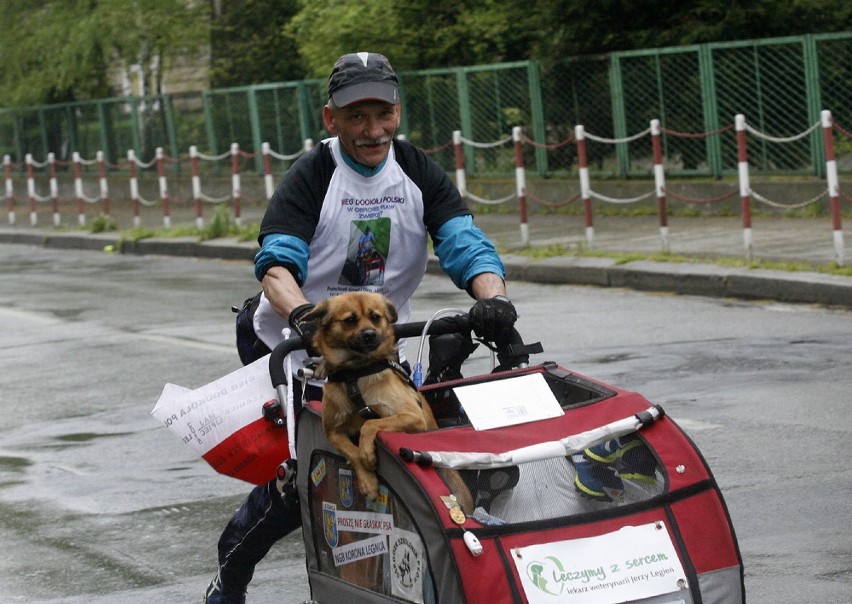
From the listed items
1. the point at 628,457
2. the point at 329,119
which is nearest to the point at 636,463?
the point at 628,457

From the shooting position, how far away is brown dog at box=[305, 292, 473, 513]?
12.5ft

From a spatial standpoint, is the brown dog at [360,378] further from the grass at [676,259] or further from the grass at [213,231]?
the grass at [213,231]

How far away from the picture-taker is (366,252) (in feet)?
15.1

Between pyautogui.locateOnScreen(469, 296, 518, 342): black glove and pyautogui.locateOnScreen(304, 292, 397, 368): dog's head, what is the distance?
0.27m

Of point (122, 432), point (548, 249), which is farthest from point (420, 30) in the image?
point (122, 432)

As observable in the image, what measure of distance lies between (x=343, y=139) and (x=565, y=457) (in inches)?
50.3

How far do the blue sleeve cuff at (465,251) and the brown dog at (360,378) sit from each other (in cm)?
63

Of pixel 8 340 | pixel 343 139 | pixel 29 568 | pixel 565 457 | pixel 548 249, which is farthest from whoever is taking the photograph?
pixel 548 249

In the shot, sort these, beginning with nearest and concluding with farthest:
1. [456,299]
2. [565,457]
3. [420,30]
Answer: [565,457], [456,299], [420,30]

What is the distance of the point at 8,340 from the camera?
1310 cm

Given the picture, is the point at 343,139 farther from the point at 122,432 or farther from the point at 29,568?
the point at 122,432

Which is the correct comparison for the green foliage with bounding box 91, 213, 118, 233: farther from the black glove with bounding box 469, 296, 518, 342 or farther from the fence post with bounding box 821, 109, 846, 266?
the black glove with bounding box 469, 296, 518, 342

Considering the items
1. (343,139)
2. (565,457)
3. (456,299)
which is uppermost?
(343,139)

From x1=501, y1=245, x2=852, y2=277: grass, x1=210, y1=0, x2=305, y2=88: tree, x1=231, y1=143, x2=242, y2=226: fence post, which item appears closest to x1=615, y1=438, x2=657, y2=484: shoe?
x1=501, y1=245, x2=852, y2=277: grass
